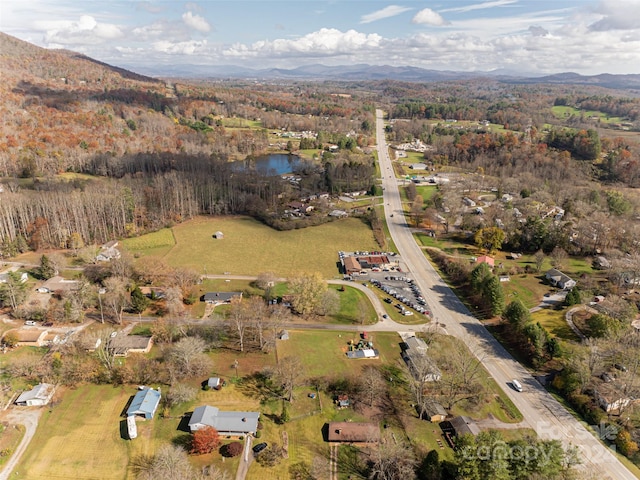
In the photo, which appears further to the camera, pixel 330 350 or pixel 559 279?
pixel 559 279

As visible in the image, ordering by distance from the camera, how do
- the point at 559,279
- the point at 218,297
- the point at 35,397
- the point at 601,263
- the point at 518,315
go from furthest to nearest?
1. the point at 601,263
2. the point at 559,279
3. the point at 218,297
4. the point at 518,315
5. the point at 35,397

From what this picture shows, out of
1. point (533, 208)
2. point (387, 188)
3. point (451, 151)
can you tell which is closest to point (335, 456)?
point (533, 208)

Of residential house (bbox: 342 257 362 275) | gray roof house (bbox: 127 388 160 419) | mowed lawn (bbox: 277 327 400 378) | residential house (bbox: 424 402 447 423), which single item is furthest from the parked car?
residential house (bbox: 342 257 362 275)

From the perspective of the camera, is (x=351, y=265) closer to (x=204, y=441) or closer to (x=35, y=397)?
(x=204, y=441)

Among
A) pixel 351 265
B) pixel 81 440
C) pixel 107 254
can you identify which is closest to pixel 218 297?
pixel 351 265

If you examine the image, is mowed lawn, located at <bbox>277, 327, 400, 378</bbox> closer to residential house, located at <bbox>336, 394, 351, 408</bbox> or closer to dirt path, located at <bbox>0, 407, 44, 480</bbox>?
residential house, located at <bbox>336, 394, 351, 408</bbox>

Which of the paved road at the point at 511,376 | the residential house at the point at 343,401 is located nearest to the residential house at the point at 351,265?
the paved road at the point at 511,376
